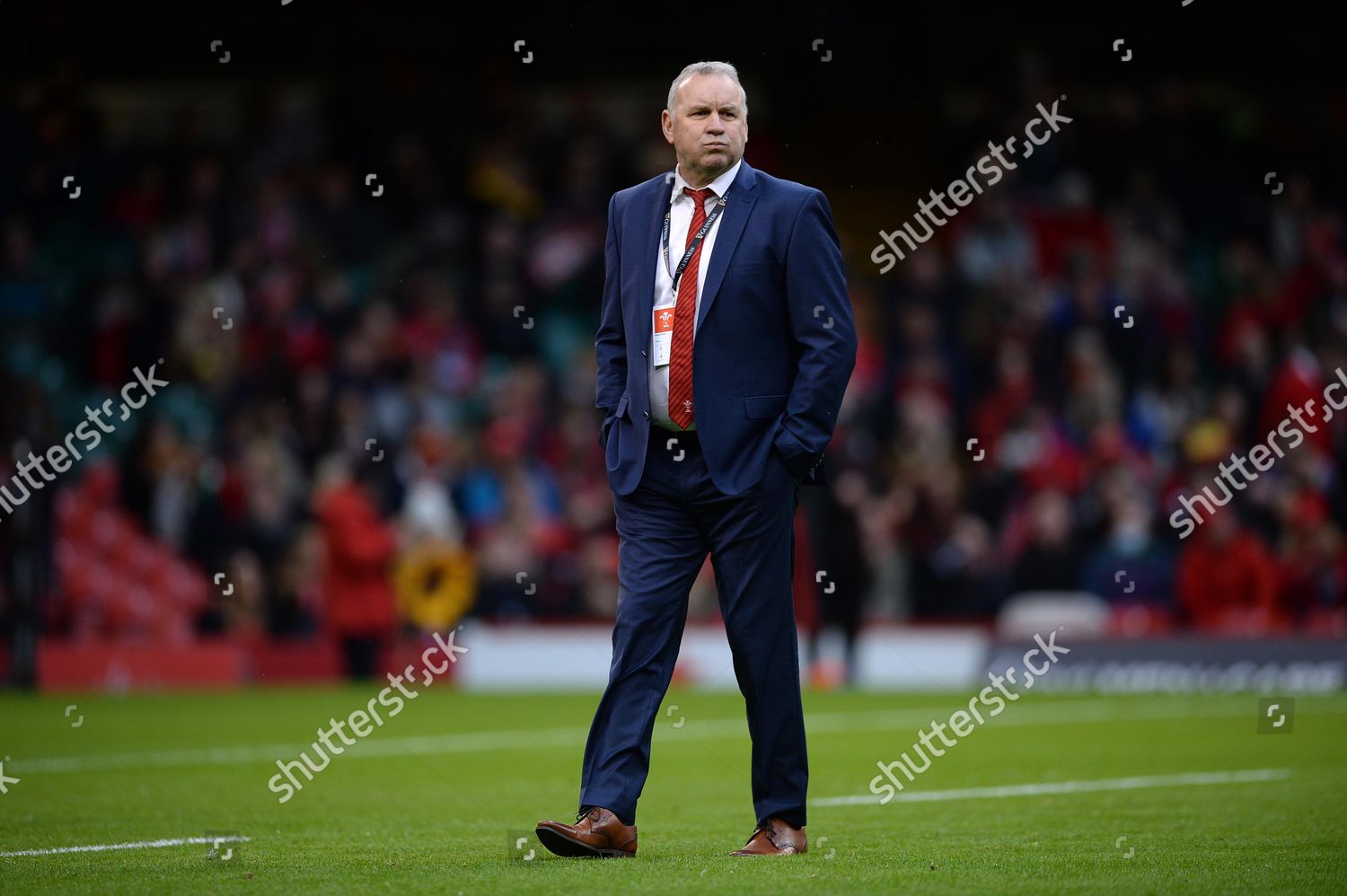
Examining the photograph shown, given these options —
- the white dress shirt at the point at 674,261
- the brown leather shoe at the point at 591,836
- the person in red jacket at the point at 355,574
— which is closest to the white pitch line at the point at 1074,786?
the brown leather shoe at the point at 591,836

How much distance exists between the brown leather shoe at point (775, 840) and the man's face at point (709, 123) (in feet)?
Answer: 6.99

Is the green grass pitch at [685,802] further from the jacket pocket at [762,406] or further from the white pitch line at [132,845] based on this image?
the jacket pocket at [762,406]

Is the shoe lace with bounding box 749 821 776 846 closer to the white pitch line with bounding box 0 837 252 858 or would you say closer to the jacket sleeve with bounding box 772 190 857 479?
the jacket sleeve with bounding box 772 190 857 479

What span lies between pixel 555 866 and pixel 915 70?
59.8ft

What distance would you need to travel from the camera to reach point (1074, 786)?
30.3ft

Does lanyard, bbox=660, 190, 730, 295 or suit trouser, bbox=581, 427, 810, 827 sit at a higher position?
lanyard, bbox=660, 190, 730, 295

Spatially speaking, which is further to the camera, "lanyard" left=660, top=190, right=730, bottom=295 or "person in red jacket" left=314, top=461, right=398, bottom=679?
"person in red jacket" left=314, top=461, right=398, bottom=679

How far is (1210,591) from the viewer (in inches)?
749

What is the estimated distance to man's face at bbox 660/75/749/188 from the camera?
6.23 m

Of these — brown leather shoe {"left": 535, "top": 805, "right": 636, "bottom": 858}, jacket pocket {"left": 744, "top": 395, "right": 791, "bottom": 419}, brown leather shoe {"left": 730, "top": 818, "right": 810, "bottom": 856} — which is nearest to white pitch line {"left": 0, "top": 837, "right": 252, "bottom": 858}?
brown leather shoe {"left": 535, "top": 805, "right": 636, "bottom": 858}

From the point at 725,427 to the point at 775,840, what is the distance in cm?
135

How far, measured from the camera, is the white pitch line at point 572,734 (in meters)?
10.9

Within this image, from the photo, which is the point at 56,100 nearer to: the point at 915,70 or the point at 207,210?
the point at 207,210

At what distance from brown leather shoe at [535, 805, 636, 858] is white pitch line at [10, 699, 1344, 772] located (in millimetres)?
3265
